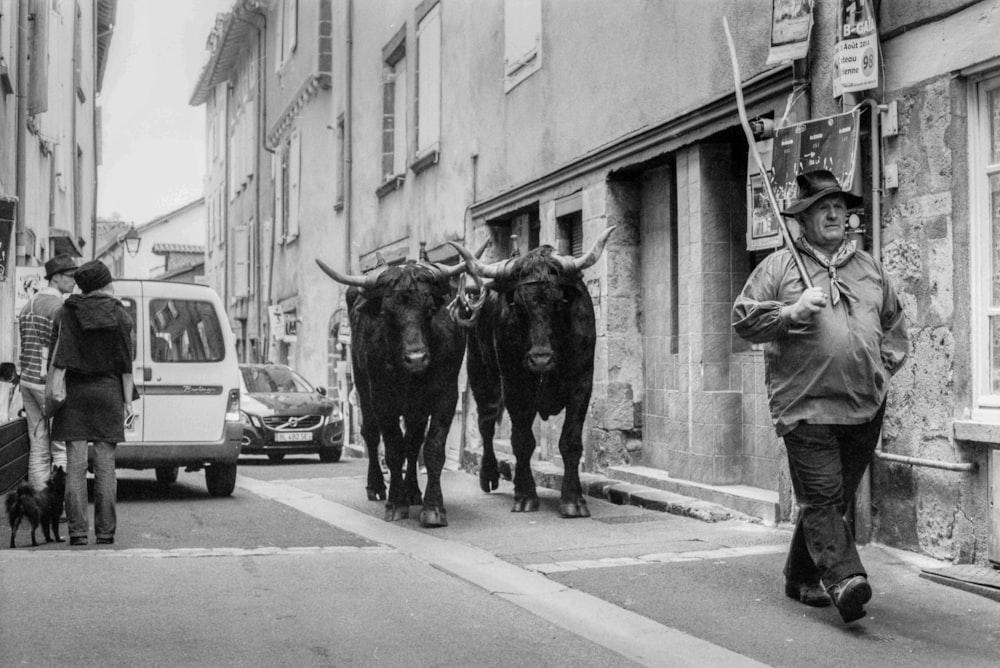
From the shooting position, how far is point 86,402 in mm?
8383

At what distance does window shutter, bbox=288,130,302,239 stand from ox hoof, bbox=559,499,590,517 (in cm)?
1953

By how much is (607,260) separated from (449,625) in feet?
20.9

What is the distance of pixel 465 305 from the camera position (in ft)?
32.9

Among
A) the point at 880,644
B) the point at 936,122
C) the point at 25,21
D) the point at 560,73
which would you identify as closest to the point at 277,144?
the point at 25,21

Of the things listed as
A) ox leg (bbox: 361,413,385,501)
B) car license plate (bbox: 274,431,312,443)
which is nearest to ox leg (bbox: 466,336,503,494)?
ox leg (bbox: 361,413,385,501)

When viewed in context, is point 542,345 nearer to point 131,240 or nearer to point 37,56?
point 37,56

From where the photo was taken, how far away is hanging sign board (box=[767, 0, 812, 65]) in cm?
845

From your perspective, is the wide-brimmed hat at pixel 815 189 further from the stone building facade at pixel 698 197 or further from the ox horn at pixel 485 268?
the ox horn at pixel 485 268

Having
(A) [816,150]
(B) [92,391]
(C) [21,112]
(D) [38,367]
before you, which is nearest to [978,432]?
(A) [816,150]

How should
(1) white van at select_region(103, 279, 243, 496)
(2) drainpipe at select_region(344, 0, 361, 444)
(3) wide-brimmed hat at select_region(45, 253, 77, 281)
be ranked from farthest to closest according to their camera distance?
(2) drainpipe at select_region(344, 0, 361, 444) → (1) white van at select_region(103, 279, 243, 496) → (3) wide-brimmed hat at select_region(45, 253, 77, 281)

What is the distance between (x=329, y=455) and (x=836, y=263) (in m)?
14.2

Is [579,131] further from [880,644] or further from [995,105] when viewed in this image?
[880,644]

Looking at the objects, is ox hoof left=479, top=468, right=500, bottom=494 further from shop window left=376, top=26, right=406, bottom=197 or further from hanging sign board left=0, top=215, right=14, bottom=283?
shop window left=376, top=26, right=406, bottom=197

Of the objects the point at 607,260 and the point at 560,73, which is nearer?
the point at 607,260
